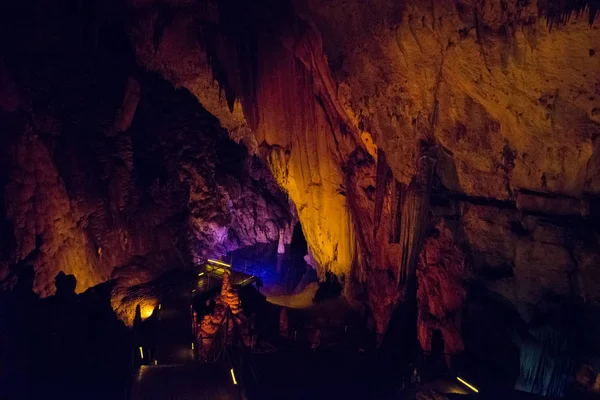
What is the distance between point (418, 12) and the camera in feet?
25.8

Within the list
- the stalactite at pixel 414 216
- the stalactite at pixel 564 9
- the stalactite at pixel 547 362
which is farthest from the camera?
the stalactite at pixel 414 216

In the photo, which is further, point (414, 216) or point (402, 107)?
point (414, 216)

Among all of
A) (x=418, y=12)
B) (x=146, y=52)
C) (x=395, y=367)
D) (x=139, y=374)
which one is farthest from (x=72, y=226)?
(x=418, y=12)

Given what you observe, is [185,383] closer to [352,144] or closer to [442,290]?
[442,290]

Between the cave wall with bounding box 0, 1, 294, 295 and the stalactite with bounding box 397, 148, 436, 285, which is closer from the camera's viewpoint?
the stalactite with bounding box 397, 148, 436, 285

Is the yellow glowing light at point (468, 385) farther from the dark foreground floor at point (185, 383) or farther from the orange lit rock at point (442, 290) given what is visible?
the dark foreground floor at point (185, 383)

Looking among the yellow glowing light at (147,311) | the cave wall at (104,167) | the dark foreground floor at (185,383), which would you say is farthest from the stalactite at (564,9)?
the cave wall at (104,167)

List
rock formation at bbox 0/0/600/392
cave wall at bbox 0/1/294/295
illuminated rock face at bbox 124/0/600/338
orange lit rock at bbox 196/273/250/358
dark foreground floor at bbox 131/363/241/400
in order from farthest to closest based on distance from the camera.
Result: 1. cave wall at bbox 0/1/294/295
2. orange lit rock at bbox 196/273/250/358
3. rock formation at bbox 0/0/600/392
4. dark foreground floor at bbox 131/363/241/400
5. illuminated rock face at bbox 124/0/600/338

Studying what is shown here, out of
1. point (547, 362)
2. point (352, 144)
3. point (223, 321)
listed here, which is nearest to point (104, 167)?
point (223, 321)

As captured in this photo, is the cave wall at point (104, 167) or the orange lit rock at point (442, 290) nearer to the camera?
the orange lit rock at point (442, 290)

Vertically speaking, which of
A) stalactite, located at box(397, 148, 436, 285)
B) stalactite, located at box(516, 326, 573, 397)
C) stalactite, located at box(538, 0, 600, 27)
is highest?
stalactite, located at box(538, 0, 600, 27)

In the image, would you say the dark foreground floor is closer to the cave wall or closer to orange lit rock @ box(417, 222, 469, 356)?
orange lit rock @ box(417, 222, 469, 356)

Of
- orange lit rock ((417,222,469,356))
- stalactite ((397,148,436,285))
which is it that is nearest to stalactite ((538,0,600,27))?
stalactite ((397,148,436,285))

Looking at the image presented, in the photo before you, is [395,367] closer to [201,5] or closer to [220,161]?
[201,5]
